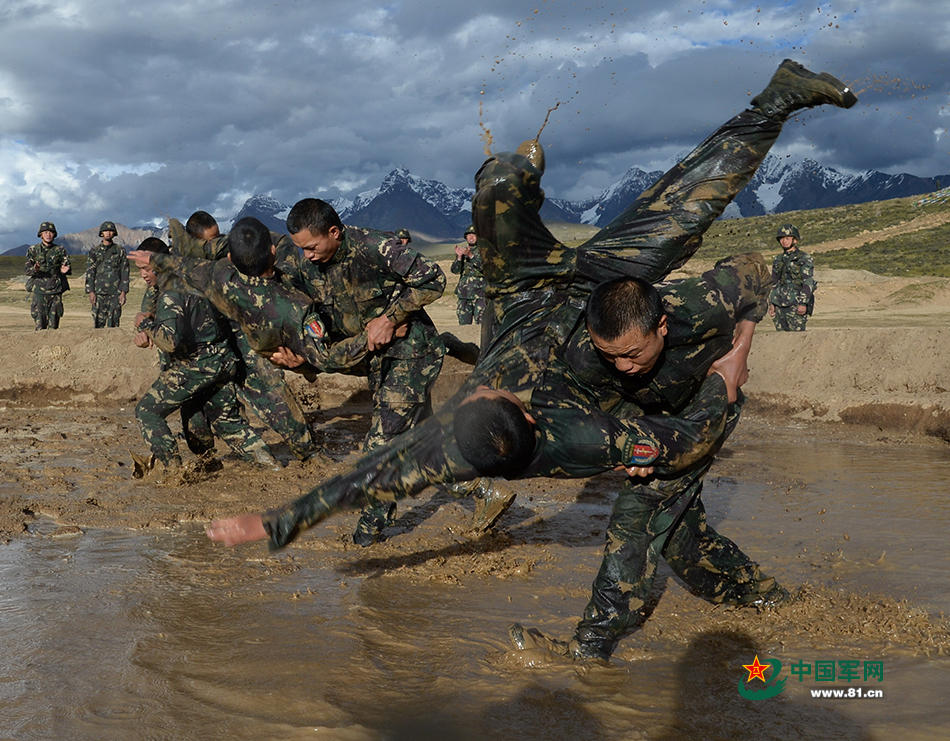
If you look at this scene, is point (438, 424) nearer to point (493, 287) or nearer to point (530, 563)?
point (493, 287)

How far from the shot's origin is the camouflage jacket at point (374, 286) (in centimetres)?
468

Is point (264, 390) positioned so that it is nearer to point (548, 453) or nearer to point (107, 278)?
point (548, 453)

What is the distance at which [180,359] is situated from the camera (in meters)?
6.15

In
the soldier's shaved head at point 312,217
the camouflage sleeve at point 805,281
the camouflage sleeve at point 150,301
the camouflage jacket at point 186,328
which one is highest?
the camouflage sleeve at point 805,281

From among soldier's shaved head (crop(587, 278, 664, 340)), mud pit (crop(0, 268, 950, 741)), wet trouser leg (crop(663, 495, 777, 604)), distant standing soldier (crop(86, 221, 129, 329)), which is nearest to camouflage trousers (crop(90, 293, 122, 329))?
distant standing soldier (crop(86, 221, 129, 329))

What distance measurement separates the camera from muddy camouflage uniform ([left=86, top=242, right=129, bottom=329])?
1385cm

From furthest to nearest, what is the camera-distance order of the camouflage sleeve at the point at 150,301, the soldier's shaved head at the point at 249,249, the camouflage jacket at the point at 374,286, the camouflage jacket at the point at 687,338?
the camouflage sleeve at the point at 150,301 → the soldier's shaved head at the point at 249,249 → the camouflage jacket at the point at 374,286 → the camouflage jacket at the point at 687,338

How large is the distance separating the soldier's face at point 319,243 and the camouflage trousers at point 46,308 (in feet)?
35.4

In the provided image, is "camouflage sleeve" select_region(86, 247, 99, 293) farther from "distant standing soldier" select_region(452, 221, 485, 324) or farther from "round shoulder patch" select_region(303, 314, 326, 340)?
"round shoulder patch" select_region(303, 314, 326, 340)

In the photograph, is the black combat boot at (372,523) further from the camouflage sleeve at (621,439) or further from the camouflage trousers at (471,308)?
the camouflage trousers at (471,308)

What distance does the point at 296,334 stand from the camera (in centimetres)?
479

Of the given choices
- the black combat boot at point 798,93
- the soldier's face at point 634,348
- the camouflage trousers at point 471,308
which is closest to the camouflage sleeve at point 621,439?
the soldier's face at point 634,348

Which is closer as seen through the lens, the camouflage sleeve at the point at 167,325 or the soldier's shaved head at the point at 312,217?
the soldier's shaved head at the point at 312,217

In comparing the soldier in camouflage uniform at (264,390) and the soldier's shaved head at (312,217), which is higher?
the soldier's shaved head at (312,217)
